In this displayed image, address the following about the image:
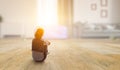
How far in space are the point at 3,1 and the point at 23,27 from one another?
1169mm

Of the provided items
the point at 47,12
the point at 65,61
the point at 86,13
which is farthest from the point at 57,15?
the point at 65,61

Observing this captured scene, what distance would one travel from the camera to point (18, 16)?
8469 millimetres

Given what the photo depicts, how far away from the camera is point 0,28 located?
8266 mm

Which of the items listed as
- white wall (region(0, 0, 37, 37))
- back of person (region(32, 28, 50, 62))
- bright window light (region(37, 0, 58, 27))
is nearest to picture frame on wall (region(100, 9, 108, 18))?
bright window light (region(37, 0, 58, 27))

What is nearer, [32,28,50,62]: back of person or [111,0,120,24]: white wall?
[32,28,50,62]: back of person

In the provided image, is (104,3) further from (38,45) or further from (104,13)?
(38,45)

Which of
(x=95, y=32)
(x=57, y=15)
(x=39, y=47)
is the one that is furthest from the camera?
(x=57, y=15)

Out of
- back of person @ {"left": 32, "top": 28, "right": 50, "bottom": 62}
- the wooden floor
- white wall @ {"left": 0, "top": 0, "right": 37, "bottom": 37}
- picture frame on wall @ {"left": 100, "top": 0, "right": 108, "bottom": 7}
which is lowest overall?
the wooden floor

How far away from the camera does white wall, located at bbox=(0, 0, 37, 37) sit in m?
8.34

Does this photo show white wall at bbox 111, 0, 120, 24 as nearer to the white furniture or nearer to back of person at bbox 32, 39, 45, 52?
the white furniture

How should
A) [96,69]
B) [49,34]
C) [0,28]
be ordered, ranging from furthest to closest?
[0,28]
[49,34]
[96,69]

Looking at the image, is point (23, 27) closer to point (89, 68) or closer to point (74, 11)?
point (74, 11)

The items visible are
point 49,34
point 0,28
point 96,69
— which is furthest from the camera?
point 0,28

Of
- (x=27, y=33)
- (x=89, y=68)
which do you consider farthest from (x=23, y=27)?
(x=89, y=68)
